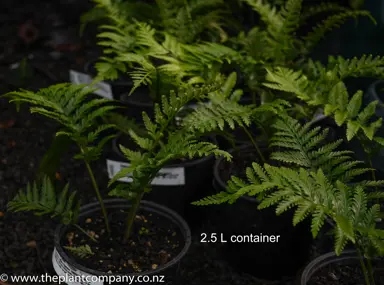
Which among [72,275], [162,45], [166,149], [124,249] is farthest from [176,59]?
[72,275]

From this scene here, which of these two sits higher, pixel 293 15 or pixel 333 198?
pixel 293 15

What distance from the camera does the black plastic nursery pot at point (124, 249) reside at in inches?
72.5

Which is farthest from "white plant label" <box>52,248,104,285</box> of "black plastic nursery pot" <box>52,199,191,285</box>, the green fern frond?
the green fern frond

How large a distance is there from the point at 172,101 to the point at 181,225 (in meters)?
0.49

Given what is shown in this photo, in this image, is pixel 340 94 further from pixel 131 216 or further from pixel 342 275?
pixel 131 216

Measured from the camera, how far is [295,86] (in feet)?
6.18

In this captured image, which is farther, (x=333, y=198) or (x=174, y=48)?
(x=174, y=48)

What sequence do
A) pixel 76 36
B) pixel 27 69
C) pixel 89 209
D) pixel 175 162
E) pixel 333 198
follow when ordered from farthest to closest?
pixel 76 36 < pixel 27 69 < pixel 175 162 < pixel 89 209 < pixel 333 198

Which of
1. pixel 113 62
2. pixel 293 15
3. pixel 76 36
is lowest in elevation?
pixel 76 36

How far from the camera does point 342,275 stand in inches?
72.8

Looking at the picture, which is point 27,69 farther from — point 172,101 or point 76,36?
point 172,101

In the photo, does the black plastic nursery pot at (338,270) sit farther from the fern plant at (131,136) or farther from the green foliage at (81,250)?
the green foliage at (81,250)

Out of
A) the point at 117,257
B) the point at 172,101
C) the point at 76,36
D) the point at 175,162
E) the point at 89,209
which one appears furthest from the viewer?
the point at 76,36

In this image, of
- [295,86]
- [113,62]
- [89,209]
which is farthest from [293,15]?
[89,209]
